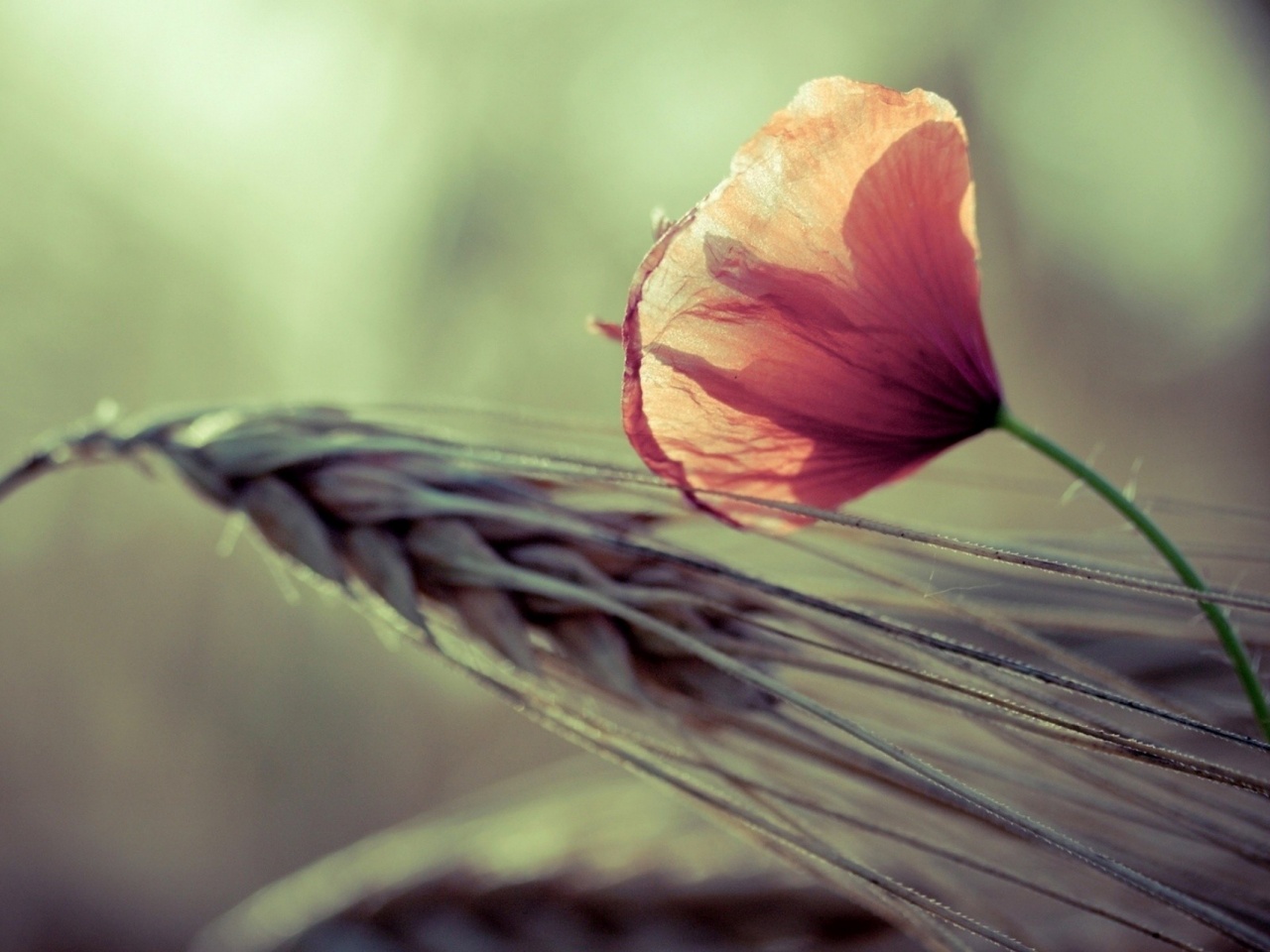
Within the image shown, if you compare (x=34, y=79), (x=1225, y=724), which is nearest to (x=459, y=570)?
(x=1225, y=724)

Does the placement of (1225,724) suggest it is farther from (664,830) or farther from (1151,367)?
(1151,367)

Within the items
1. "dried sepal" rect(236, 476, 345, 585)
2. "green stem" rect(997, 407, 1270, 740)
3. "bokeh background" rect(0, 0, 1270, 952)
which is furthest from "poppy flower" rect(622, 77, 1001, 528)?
"bokeh background" rect(0, 0, 1270, 952)

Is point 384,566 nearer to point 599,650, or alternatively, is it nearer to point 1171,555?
point 599,650

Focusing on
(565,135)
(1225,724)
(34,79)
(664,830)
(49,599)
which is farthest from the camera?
(565,135)

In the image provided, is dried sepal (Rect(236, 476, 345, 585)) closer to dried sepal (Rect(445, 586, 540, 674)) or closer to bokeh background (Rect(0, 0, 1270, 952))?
dried sepal (Rect(445, 586, 540, 674))

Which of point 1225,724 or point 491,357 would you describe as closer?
point 1225,724

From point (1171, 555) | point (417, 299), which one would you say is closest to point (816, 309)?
point (1171, 555)
